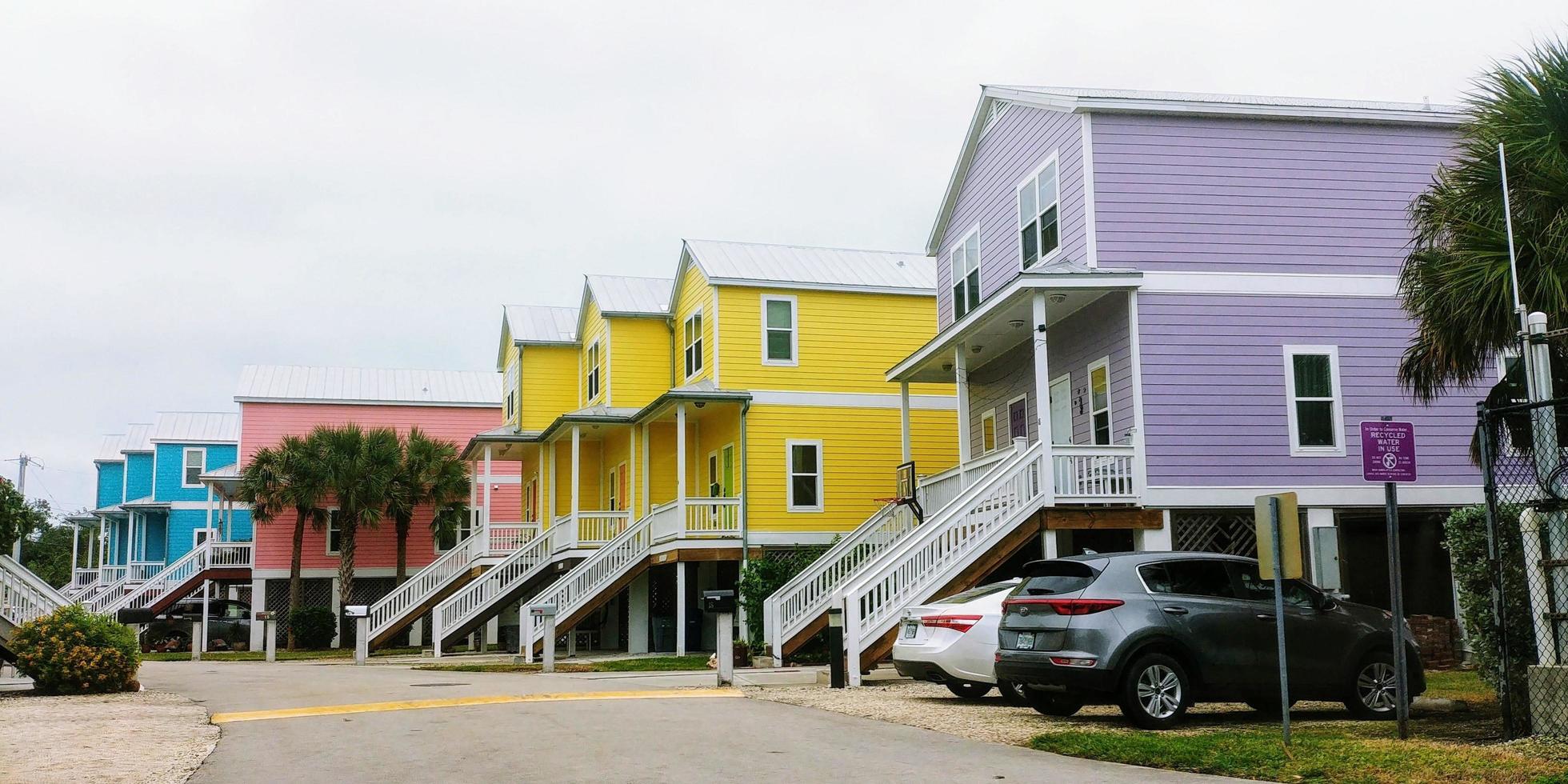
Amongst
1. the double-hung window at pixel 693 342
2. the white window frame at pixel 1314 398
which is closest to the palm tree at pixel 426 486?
the double-hung window at pixel 693 342

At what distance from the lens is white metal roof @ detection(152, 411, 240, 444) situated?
177 ft

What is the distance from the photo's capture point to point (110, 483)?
63.2 m

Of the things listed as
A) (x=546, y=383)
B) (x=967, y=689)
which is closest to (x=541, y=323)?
(x=546, y=383)

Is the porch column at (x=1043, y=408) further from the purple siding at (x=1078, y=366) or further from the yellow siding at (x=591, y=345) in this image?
the yellow siding at (x=591, y=345)

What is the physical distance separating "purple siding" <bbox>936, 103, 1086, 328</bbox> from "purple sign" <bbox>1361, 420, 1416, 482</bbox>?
1056 centimetres

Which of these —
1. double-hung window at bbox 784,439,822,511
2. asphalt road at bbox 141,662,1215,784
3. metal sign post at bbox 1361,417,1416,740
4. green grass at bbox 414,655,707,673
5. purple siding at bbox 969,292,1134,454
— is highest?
purple siding at bbox 969,292,1134,454

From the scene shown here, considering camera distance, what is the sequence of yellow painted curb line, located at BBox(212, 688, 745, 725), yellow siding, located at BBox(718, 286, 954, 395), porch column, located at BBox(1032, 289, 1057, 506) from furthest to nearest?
yellow siding, located at BBox(718, 286, 954, 395), porch column, located at BBox(1032, 289, 1057, 506), yellow painted curb line, located at BBox(212, 688, 745, 725)

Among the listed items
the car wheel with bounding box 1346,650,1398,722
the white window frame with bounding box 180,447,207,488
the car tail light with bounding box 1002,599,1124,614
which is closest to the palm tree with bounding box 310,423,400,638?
the white window frame with bounding box 180,447,207,488

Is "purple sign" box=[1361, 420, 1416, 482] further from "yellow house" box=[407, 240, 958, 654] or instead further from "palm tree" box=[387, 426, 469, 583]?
"palm tree" box=[387, 426, 469, 583]

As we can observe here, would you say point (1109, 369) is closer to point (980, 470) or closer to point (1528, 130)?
point (980, 470)

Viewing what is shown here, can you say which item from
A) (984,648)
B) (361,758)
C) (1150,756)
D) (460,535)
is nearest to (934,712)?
(984,648)

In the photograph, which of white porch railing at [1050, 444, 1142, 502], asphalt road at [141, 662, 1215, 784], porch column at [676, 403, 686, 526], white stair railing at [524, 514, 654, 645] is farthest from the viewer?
Answer: white stair railing at [524, 514, 654, 645]

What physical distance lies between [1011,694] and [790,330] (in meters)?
17.5

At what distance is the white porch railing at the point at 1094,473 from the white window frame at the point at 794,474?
34.4 feet
